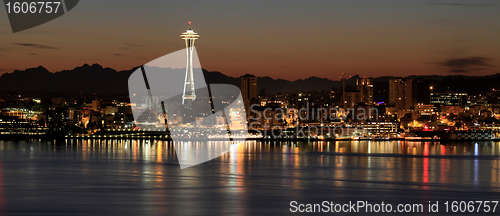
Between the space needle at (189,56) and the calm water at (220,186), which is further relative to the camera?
the space needle at (189,56)

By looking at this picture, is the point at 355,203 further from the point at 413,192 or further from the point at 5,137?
the point at 5,137

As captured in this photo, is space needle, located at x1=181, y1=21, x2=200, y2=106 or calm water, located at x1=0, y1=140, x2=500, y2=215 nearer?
calm water, located at x1=0, y1=140, x2=500, y2=215

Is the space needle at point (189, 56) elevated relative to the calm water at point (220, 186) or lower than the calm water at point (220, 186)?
elevated

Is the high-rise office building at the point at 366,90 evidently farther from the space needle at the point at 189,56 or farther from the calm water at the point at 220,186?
the calm water at the point at 220,186

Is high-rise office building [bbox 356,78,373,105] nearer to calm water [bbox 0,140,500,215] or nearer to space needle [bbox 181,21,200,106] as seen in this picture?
space needle [bbox 181,21,200,106]

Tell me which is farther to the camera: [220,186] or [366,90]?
[366,90]

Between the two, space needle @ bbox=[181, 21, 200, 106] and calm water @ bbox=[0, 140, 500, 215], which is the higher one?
space needle @ bbox=[181, 21, 200, 106]

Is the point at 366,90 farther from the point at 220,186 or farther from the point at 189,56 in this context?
the point at 220,186

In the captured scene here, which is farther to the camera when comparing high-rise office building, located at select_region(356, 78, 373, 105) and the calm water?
high-rise office building, located at select_region(356, 78, 373, 105)

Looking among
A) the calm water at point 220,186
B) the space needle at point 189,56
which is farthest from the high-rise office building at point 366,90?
the calm water at point 220,186

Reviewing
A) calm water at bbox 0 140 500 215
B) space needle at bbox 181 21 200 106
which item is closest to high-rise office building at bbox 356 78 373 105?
space needle at bbox 181 21 200 106

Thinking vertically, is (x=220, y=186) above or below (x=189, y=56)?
below

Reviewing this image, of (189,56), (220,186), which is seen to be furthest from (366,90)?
(220,186)
